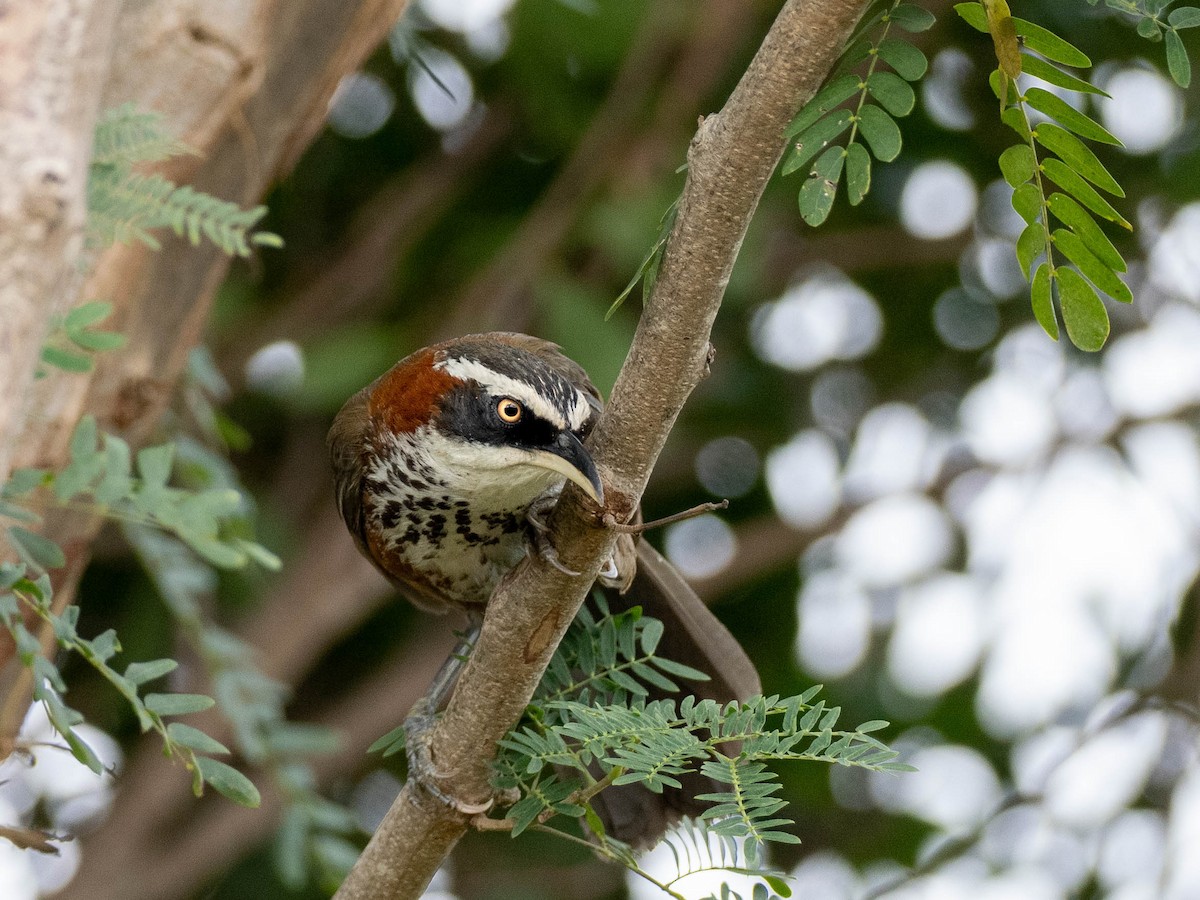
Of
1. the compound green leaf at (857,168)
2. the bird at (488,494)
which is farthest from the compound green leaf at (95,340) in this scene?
the compound green leaf at (857,168)

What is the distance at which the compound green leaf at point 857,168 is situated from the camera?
8.30 feet

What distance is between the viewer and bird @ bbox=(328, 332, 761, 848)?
353 cm

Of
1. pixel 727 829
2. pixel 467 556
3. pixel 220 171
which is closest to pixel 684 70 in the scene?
pixel 220 171

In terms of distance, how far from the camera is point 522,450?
3.46 meters

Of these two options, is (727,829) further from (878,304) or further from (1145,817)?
(878,304)

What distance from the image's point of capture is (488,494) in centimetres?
370

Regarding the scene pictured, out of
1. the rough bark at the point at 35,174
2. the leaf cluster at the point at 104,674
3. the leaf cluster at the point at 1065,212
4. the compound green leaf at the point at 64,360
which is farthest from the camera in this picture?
the leaf cluster at the point at 1065,212

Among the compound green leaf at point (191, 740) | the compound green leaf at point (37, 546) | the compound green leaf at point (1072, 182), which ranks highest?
the compound green leaf at point (1072, 182)

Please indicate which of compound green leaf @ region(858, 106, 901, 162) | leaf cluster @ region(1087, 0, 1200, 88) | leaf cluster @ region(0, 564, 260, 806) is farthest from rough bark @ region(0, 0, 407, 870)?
leaf cluster @ region(1087, 0, 1200, 88)

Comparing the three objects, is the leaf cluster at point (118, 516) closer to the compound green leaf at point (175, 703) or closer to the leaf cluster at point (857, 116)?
the compound green leaf at point (175, 703)

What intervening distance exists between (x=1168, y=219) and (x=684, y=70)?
84.7 inches

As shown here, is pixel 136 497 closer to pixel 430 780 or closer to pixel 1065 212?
pixel 430 780

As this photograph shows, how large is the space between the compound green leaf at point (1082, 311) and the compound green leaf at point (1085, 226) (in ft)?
0.23

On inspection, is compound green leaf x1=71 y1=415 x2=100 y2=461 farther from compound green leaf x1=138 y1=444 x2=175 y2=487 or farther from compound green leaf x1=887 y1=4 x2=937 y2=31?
compound green leaf x1=887 y1=4 x2=937 y2=31
